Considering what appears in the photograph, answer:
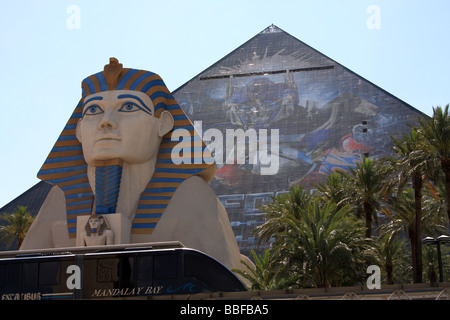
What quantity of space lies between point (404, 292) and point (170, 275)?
19.4ft

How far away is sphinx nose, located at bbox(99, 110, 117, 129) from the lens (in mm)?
23969

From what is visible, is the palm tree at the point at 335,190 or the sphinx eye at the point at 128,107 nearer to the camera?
the sphinx eye at the point at 128,107

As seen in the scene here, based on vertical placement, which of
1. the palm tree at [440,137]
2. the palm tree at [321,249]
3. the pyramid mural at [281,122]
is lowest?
the palm tree at [321,249]

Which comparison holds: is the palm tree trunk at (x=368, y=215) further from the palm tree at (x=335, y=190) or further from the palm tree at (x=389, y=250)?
the palm tree at (x=389, y=250)

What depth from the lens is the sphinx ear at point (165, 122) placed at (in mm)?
25453

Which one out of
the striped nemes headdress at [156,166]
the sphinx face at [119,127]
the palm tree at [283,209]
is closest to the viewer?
the sphinx face at [119,127]

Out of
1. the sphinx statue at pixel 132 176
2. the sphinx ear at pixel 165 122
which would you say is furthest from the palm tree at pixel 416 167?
the sphinx ear at pixel 165 122

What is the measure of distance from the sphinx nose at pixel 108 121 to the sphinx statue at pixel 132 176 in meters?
0.04

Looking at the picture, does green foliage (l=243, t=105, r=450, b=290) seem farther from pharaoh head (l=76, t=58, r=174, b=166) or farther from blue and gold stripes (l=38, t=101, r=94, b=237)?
blue and gold stripes (l=38, t=101, r=94, b=237)

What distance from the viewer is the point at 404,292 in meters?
12.3

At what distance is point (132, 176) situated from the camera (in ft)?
81.5
